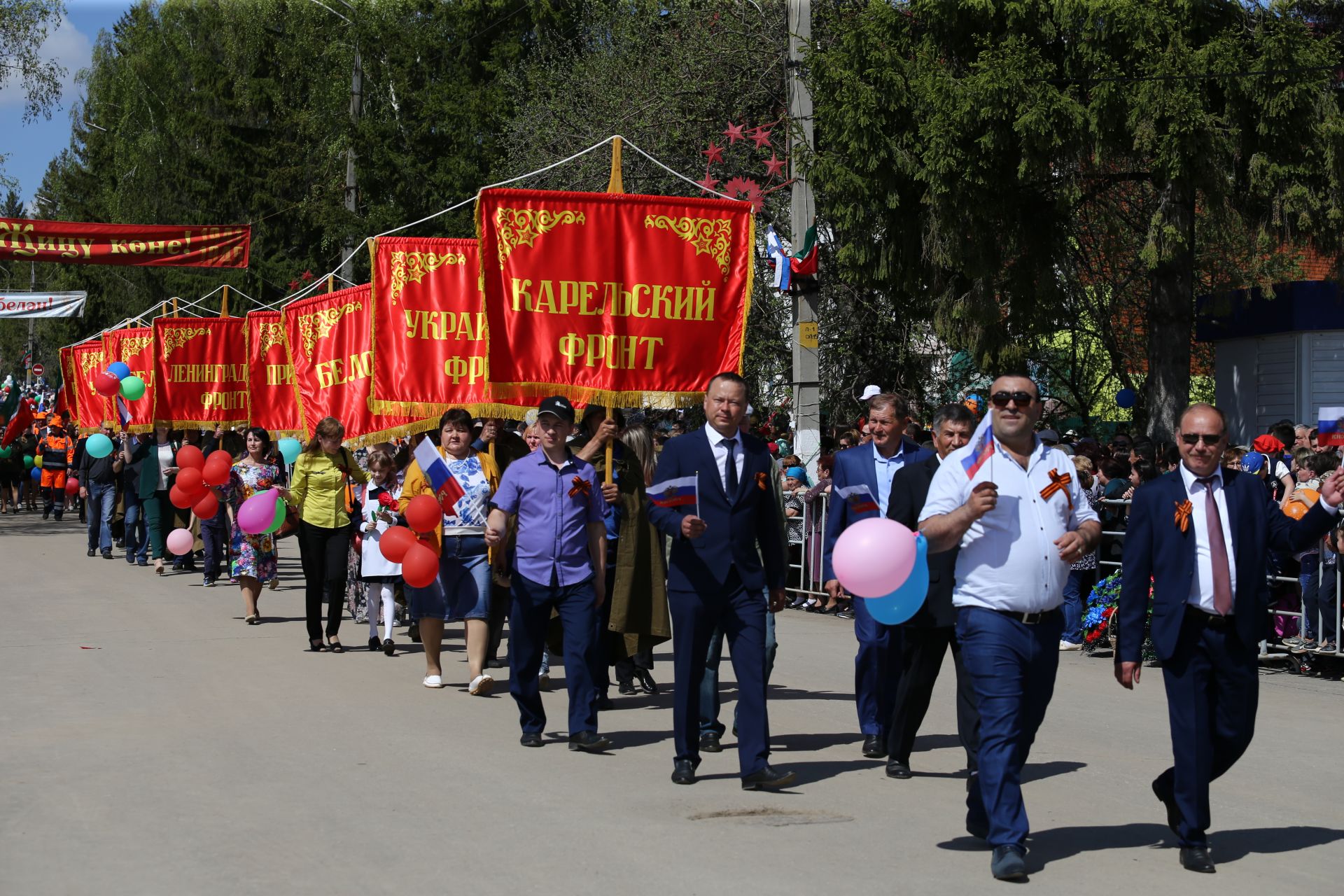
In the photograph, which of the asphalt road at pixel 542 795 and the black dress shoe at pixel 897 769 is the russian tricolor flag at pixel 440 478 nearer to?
the asphalt road at pixel 542 795

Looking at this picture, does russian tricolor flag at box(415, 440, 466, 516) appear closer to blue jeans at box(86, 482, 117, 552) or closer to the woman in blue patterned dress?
the woman in blue patterned dress

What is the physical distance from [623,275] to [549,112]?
2029 centimetres

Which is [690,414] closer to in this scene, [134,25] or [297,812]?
[297,812]

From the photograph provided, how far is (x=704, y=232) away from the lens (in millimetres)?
11383

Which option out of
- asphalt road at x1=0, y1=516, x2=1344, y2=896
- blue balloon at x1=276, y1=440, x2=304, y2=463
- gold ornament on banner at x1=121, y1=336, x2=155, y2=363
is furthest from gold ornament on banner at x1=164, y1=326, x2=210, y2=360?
asphalt road at x1=0, y1=516, x2=1344, y2=896

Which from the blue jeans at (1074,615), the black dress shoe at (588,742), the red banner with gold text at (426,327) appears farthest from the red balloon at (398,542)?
the blue jeans at (1074,615)

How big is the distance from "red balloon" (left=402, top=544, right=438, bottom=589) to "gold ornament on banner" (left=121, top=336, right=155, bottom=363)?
18429 millimetres

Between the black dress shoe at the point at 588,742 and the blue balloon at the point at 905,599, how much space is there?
2246mm

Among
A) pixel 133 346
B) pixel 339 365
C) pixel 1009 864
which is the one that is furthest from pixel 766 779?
pixel 133 346

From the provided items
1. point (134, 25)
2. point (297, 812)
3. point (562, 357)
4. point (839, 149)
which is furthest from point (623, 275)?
point (134, 25)

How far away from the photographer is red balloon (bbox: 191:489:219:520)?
58.1ft

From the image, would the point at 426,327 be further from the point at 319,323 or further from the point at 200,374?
the point at 200,374

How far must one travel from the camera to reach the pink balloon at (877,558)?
6.34m

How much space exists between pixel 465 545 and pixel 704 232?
2782 mm
